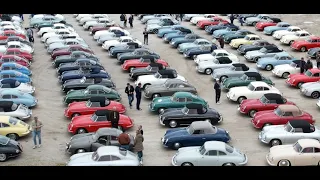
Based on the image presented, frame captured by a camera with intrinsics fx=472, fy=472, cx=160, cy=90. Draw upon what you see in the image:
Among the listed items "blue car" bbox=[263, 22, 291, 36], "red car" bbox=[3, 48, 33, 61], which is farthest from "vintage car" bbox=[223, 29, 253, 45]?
"red car" bbox=[3, 48, 33, 61]

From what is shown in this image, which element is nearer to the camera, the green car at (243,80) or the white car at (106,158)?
the white car at (106,158)

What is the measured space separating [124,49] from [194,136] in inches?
611

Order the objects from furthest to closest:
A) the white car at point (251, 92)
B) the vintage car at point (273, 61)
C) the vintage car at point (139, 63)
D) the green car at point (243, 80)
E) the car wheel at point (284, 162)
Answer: the vintage car at point (273, 61) → the vintage car at point (139, 63) → the green car at point (243, 80) → the white car at point (251, 92) → the car wheel at point (284, 162)

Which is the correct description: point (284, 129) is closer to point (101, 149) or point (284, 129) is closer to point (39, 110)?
point (101, 149)

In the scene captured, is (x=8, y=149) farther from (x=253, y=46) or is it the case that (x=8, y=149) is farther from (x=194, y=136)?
(x=253, y=46)

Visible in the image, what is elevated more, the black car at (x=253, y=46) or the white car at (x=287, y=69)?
the black car at (x=253, y=46)

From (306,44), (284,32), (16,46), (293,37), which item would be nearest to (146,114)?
(16,46)

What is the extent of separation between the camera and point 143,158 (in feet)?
58.3

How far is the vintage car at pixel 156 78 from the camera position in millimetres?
25969

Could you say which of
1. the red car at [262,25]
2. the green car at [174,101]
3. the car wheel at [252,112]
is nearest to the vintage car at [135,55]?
the green car at [174,101]

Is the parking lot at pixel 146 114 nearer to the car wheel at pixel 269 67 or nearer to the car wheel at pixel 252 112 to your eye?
the car wheel at pixel 252 112

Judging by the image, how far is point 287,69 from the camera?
28.3 meters

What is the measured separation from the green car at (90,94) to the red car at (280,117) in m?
7.12

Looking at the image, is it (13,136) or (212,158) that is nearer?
(212,158)
